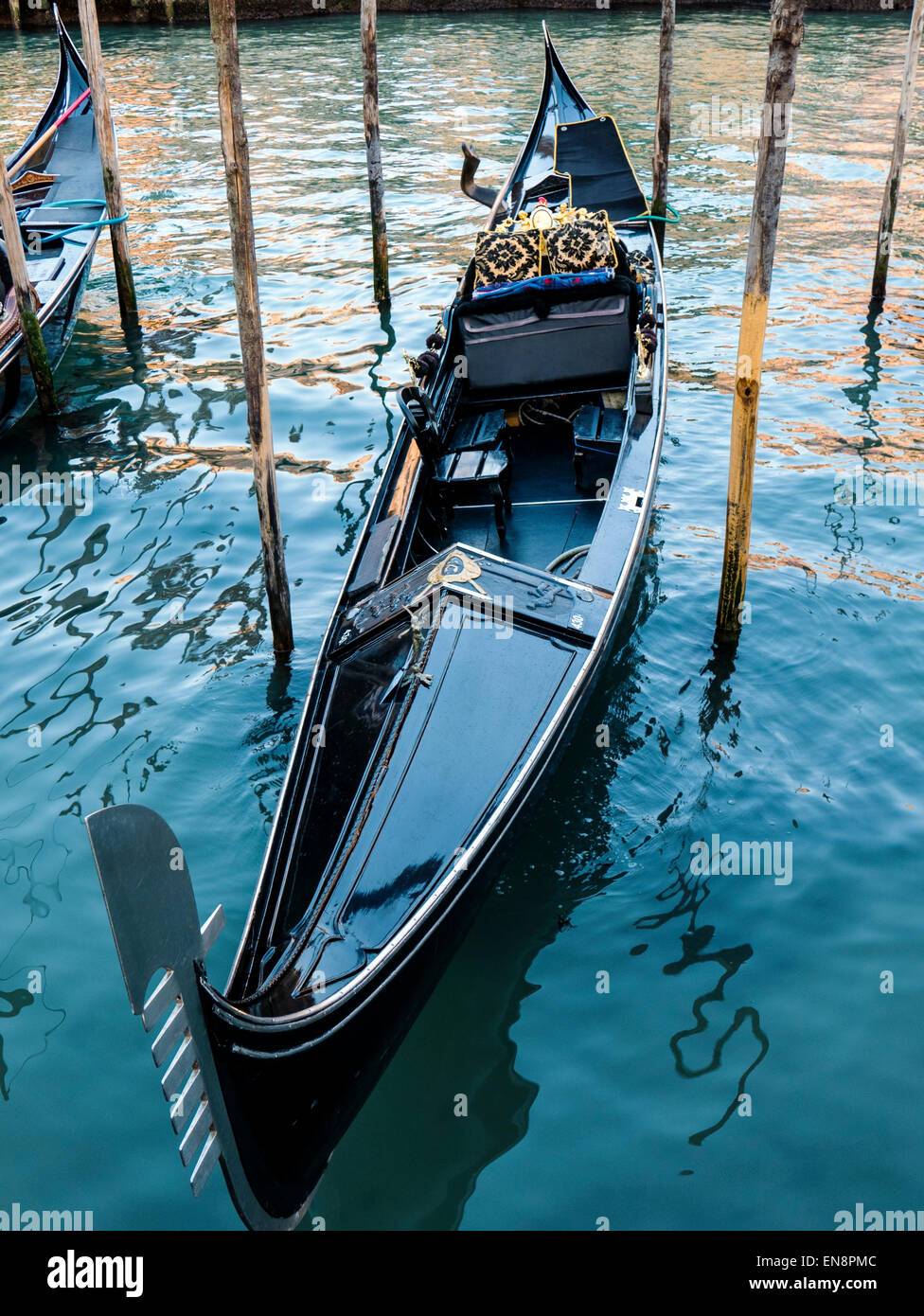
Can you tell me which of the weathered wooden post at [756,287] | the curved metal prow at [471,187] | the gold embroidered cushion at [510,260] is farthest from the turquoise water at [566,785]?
the gold embroidered cushion at [510,260]

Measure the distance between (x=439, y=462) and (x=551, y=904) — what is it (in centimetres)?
220

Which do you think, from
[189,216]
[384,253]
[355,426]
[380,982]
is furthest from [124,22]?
[380,982]

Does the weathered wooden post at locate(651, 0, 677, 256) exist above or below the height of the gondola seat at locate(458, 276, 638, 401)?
above

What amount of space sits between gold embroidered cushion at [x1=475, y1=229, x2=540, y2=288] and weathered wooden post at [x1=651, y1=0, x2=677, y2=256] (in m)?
3.30

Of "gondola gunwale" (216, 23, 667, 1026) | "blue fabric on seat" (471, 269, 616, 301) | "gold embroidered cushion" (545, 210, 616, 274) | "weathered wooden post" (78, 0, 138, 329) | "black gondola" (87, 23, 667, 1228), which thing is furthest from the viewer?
"weathered wooden post" (78, 0, 138, 329)

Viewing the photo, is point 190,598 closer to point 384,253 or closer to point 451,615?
point 451,615

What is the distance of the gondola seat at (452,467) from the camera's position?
462cm

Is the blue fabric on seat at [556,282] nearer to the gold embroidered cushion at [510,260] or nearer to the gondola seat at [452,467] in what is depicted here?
the gold embroidered cushion at [510,260]

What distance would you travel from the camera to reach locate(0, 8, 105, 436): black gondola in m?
6.49

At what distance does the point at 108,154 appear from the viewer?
6996 mm

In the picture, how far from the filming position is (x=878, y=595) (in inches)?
192

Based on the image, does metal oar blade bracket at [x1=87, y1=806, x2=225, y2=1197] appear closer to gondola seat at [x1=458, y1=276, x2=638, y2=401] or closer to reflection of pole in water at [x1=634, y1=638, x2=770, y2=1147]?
reflection of pole in water at [x1=634, y1=638, x2=770, y2=1147]

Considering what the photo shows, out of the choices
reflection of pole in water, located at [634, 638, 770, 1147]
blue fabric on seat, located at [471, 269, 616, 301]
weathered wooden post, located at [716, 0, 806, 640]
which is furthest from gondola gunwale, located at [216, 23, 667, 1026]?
blue fabric on seat, located at [471, 269, 616, 301]

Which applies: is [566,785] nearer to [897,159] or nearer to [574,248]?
[574,248]
